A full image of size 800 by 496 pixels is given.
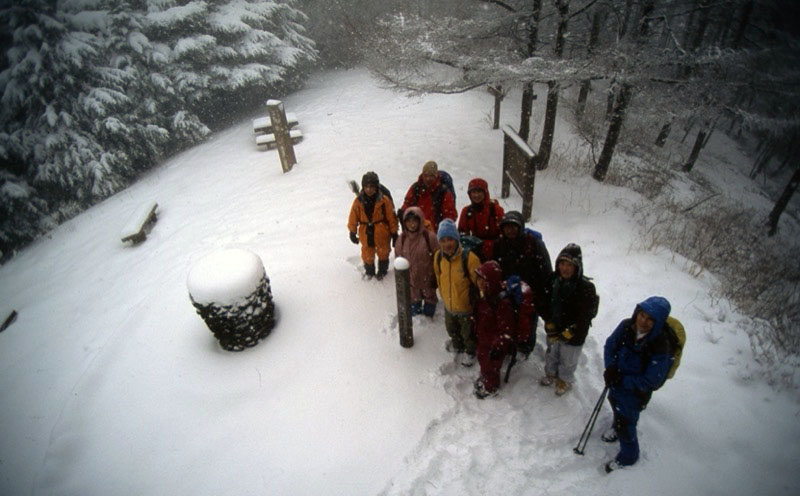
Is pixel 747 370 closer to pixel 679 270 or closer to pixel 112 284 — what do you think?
pixel 679 270

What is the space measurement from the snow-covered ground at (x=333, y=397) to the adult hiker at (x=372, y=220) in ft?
2.19

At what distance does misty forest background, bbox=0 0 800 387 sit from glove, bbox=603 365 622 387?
2357 mm

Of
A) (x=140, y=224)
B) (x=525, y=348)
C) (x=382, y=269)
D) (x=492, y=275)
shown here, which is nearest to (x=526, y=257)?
(x=492, y=275)

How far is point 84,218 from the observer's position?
10852 millimetres

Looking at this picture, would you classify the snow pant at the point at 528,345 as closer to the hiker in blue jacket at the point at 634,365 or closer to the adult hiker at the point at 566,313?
the adult hiker at the point at 566,313

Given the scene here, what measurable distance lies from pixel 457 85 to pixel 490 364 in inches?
256

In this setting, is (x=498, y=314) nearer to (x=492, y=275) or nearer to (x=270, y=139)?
(x=492, y=275)

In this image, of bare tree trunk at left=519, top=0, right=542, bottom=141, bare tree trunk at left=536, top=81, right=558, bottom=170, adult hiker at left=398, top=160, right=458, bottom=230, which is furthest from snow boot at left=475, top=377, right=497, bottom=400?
bare tree trunk at left=536, top=81, right=558, bottom=170

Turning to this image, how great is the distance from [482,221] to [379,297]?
6.24 ft

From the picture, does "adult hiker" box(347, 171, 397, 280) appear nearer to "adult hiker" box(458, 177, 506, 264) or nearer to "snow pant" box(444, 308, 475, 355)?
"adult hiker" box(458, 177, 506, 264)

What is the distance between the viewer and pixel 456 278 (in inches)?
153

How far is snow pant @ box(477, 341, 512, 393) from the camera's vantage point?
12.3ft

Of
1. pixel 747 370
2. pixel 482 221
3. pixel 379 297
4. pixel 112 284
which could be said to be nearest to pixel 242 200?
pixel 112 284

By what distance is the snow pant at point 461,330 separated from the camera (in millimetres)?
4090
